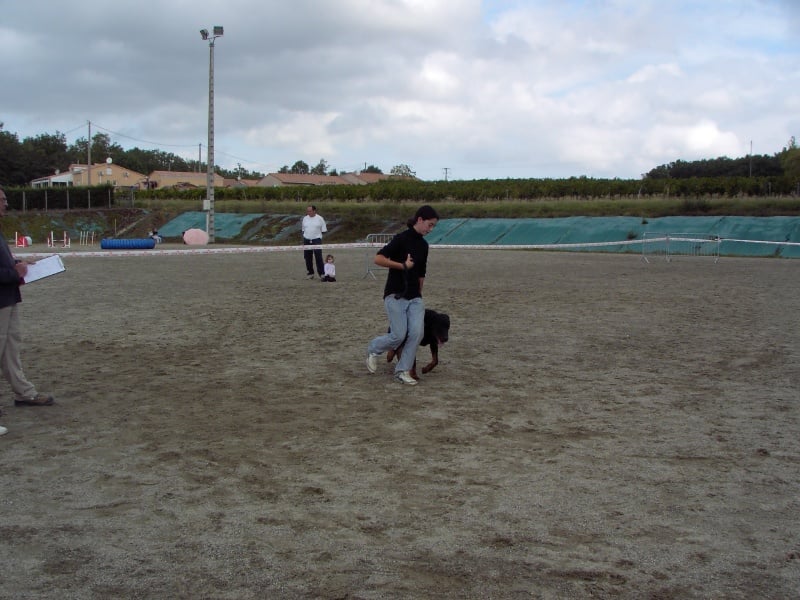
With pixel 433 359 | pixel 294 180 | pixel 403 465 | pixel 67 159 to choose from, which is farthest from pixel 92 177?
pixel 403 465

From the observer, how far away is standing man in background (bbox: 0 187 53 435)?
6520 millimetres

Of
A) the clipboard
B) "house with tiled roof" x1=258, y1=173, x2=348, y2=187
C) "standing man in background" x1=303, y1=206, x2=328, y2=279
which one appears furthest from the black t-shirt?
"house with tiled roof" x1=258, y1=173, x2=348, y2=187

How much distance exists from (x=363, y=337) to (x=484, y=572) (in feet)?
24.3

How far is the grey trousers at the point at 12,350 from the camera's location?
662 cm

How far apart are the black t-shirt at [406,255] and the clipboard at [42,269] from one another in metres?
3.17

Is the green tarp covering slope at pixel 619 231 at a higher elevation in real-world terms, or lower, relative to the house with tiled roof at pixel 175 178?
lower

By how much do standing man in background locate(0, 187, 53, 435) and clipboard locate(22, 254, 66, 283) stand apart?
0.39 ft

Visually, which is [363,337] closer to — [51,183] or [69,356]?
[69,356]

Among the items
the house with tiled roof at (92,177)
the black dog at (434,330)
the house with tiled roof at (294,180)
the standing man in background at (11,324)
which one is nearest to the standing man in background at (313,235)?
the black dog at (434,330)

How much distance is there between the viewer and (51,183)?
104250 millimetres

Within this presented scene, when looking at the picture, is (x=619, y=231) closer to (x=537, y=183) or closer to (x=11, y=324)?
(x=537, y=183)

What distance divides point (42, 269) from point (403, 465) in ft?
13.1

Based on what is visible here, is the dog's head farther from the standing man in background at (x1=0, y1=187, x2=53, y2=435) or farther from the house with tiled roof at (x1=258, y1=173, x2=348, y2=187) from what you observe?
the house with tiled roof at (x1=258, y1=173, x2=348, y2=187)

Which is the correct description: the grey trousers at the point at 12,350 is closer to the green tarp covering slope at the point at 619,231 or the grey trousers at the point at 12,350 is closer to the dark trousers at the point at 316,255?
the dark trousers at the point at 316,255
